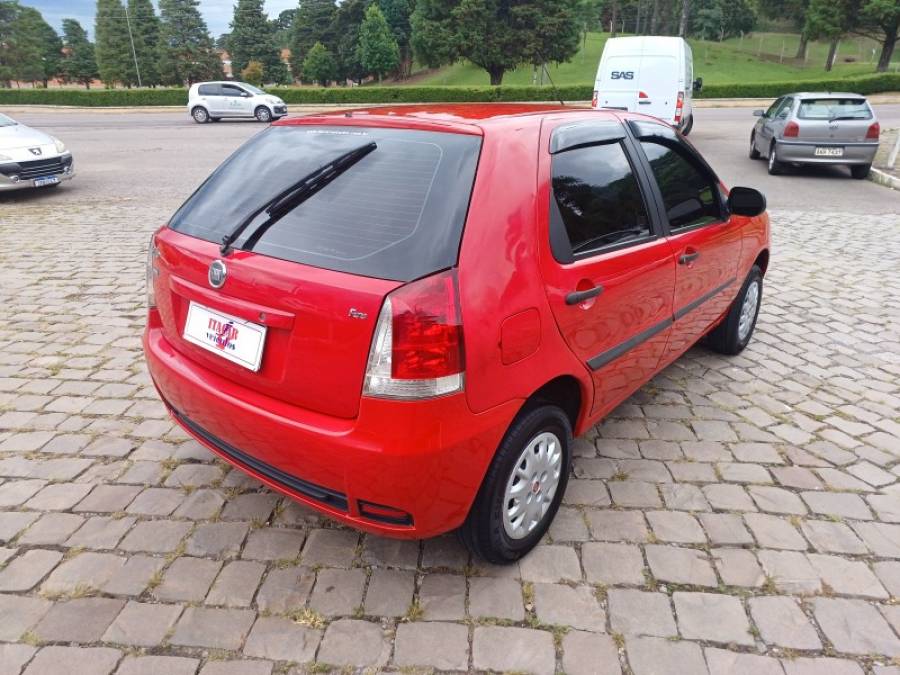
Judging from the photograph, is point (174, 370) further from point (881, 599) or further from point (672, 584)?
point (881, 599)

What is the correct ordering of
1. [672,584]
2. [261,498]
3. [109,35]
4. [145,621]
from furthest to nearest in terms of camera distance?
1. [109,35]
2. [261,498]
3. [672,584]
4. [145,621]

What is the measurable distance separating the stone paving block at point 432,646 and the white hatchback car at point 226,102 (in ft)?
86.8

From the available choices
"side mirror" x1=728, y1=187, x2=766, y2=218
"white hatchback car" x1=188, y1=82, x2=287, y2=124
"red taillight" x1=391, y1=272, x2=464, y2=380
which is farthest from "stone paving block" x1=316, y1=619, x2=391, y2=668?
"white hatchback car" x1=188, y1=82, x2=287, y2=124

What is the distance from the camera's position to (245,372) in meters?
2.30

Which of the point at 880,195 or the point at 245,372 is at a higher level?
the point at 245,372

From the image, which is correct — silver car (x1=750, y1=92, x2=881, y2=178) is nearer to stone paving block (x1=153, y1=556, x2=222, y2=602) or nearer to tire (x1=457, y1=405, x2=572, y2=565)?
tire (x1=457, y1=405, x2=572, y2=565)

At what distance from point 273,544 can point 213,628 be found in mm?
464

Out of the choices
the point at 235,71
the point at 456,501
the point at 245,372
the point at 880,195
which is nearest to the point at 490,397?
the point at 456,501

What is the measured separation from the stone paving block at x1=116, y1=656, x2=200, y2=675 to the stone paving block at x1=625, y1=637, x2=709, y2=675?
1474mm

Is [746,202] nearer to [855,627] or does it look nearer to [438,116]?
[438,116]

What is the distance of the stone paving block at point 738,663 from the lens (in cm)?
209

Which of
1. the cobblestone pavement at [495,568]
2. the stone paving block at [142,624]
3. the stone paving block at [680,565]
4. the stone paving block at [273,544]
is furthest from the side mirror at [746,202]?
the stone paving block at [142,624]

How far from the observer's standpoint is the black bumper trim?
7.23ft

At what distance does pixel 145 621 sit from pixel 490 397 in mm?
1486
